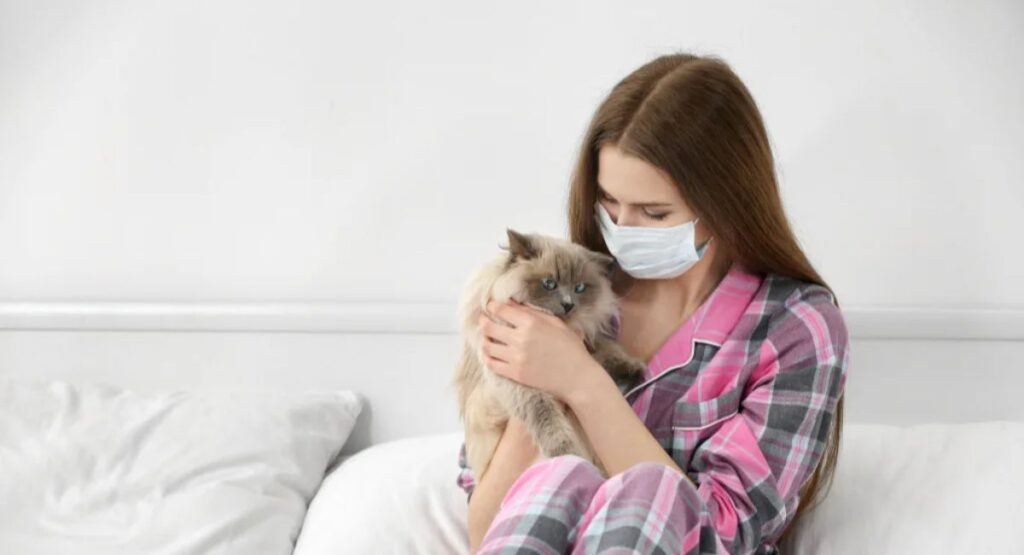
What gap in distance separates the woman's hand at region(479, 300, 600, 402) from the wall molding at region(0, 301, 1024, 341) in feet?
1.99

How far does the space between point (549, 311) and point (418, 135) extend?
0.80 meters

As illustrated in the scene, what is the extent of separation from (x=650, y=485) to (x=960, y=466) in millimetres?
714

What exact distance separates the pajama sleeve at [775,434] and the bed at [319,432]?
0.25 meters

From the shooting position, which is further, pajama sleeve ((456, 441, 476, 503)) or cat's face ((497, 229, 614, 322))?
pajama sleeve ((456, 441, 476, 503))

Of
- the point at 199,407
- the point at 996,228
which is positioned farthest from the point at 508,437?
the point at 996,228

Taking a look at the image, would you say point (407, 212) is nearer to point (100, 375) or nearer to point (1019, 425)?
point (100, 375)

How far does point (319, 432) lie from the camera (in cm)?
220

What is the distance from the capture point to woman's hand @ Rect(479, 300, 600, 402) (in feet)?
5.24

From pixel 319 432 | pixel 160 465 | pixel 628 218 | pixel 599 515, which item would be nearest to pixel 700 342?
pixel 628 218

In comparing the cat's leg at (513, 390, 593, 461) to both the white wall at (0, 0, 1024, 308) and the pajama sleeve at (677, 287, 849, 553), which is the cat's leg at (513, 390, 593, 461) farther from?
the white wall at (0, 0, 1024, 308)

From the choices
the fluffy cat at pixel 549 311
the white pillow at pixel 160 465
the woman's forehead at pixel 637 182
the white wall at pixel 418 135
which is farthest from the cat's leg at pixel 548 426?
the white wall at pixel 418 135

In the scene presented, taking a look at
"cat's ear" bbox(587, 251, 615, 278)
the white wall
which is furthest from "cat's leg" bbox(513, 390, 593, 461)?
the white wall

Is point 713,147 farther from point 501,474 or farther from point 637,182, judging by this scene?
point 501,474

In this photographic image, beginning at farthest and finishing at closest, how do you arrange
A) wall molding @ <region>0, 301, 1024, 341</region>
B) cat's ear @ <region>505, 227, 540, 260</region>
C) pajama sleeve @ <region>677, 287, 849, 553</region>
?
1. wall molding @ <region>0, 301, 1024, 341</region>
2. cat's ear @ <region>505, 227, 540, 260</region>
3. pajama sleeve @ <region>677, 287, 849, 553</region>
